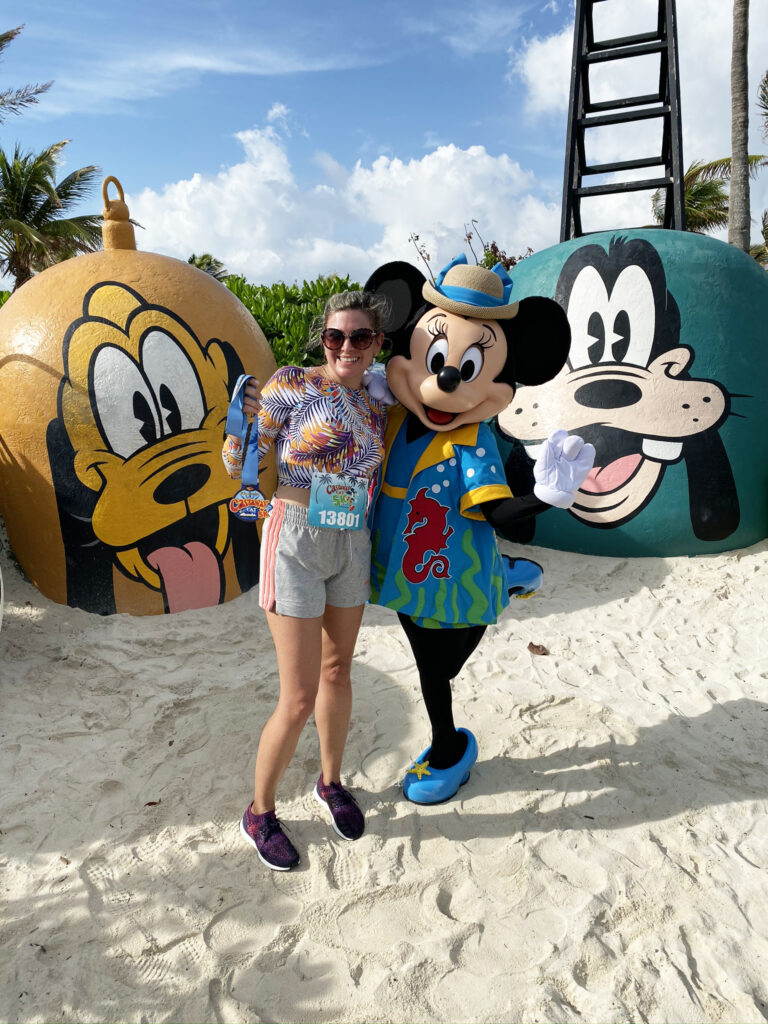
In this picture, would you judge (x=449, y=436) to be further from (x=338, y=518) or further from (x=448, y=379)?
(x=338, y=518)

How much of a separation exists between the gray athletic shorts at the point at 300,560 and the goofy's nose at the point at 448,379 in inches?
21.5

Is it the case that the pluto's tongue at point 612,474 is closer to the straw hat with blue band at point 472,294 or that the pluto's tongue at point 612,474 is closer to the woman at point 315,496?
the straw hat with blue band at point 472,294

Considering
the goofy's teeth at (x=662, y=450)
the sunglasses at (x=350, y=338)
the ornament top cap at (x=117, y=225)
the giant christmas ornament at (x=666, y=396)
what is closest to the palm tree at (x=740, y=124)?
the giant christmas ornament at (x=666, y=396)

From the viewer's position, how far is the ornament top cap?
14.5 feet

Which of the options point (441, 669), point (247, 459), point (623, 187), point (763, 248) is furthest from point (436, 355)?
point (763, 248)

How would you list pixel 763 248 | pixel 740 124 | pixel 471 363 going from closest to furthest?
pixel 471 363 → pixel 740 124 → pixel 763 248

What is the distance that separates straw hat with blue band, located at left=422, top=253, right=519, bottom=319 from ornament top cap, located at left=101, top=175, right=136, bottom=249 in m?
2.91

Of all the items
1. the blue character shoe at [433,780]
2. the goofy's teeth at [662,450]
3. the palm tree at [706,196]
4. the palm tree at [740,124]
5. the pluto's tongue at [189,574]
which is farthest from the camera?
the palm tree at [706,196]

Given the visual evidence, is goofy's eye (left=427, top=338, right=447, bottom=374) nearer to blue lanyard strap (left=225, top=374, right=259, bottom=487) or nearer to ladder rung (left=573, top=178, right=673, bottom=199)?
blue lanyard strap (left=225, top=374, right=259, bottom=487)

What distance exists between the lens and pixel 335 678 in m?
2.47

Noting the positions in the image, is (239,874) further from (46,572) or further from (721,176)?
(721,176)

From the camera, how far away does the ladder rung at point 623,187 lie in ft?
21.7

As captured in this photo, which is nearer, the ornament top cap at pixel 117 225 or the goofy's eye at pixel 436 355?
the goofy's eye at pixel 436 355

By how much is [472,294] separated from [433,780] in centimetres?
184
